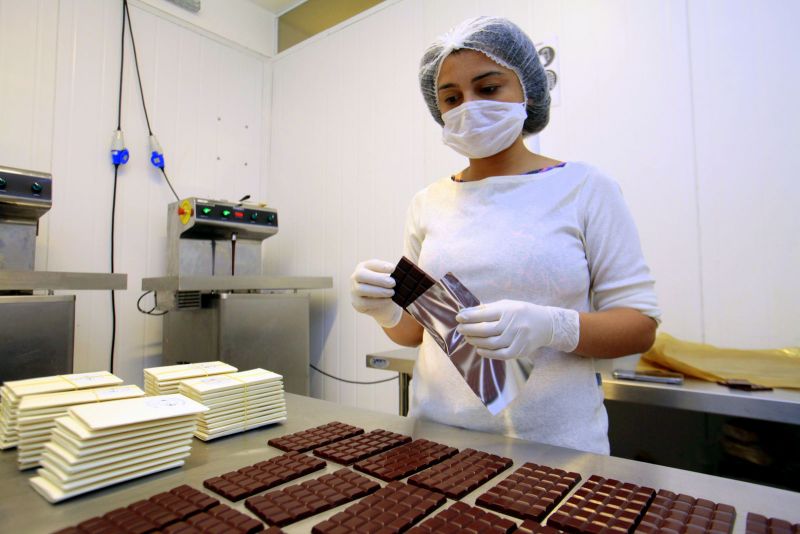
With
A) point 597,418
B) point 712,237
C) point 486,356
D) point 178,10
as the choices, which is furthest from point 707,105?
point 178,10

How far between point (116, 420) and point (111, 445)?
3cm

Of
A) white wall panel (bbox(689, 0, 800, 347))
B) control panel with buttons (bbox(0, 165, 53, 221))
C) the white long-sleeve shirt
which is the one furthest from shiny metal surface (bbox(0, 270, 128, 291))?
white wall panel (bbox(689, 0, 800, 347))

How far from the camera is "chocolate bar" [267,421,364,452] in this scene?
78 centimetres

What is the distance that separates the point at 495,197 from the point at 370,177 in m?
1.73

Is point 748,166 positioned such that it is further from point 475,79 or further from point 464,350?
point 464,350

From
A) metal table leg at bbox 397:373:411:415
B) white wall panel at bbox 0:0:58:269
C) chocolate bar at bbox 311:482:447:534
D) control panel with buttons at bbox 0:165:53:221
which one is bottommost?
metal table leg at bbox 397:373:411:415

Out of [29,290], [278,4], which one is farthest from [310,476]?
[278,4]

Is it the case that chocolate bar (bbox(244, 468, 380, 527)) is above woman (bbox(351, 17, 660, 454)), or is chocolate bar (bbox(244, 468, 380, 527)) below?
below

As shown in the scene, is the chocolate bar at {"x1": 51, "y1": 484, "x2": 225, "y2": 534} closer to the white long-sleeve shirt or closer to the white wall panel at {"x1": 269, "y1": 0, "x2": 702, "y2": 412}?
the white long-sleeve shirt

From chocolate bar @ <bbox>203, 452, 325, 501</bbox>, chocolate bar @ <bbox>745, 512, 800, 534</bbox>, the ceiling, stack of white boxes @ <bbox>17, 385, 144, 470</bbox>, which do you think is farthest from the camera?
the ceiling

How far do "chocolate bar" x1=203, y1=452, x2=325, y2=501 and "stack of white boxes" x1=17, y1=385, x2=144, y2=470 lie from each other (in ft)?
0.97

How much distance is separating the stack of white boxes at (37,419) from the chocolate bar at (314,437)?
31 cm

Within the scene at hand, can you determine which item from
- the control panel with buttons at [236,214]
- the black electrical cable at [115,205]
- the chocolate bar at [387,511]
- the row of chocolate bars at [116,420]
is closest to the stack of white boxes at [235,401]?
the row of chocolate bars at [116,420]

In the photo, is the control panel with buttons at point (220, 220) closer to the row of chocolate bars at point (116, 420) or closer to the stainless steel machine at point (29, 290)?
the stainless steel machine at point (29, 290)
